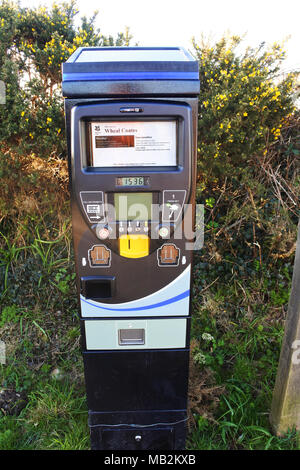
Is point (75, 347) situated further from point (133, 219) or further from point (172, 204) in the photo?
point (172, 204)

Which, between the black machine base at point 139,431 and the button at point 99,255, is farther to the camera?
the black machine base at point 139,431

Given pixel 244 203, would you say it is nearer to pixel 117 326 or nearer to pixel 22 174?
pixel 117 326

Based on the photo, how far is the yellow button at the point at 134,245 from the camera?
162 centimetres

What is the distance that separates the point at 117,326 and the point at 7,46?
257cm

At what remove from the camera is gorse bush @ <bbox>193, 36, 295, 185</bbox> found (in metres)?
2.54

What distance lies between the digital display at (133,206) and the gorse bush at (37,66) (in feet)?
4.80

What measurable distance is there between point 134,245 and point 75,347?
1.57 m

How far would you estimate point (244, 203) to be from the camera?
9.48 ft

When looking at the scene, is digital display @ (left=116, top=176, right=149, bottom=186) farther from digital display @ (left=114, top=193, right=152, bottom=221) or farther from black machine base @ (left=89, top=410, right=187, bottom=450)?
black machine base @ (left=89, top=410, right=187, bottom=450)

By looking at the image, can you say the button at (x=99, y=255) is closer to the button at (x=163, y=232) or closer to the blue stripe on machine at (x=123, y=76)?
the button at (x=163, y=232)

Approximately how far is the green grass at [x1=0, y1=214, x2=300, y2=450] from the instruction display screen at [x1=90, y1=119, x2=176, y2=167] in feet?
5.12

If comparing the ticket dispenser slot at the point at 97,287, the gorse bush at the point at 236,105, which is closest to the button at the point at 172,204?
the ticket dispenser slot at the point at 97,287

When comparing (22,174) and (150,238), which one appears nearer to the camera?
(150,238)
